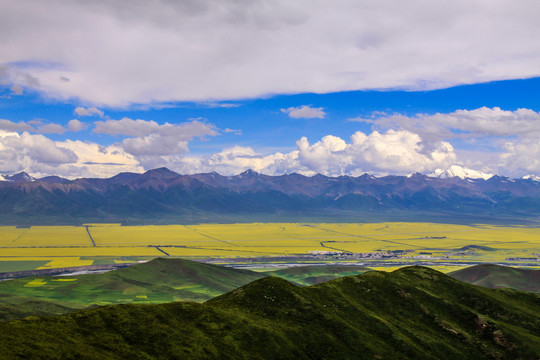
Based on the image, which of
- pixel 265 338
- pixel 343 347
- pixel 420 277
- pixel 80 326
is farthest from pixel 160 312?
pixel 420 277

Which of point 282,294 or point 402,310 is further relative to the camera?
point 402,310

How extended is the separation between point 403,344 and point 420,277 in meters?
48.0

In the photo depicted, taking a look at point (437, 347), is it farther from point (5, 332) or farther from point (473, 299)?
point (5, 332)

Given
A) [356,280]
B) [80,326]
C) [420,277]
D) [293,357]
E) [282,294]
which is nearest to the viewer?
[80,326]

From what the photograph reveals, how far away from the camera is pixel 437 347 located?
9394 centimetres

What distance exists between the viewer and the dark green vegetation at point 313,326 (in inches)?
2625

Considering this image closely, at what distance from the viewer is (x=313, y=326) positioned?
90.1m

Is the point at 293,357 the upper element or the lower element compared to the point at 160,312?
lower

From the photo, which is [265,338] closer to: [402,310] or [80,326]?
[80,326]

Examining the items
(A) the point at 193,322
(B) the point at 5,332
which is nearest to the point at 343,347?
(A) the point at 193,322

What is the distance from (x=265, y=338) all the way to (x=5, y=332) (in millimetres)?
42248

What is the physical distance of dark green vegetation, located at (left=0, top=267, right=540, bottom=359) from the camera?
6669cm

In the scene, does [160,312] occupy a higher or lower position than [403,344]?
higher

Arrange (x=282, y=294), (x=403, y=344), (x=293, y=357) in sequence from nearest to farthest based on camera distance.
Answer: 1. (x=293, y=357)
2. (x=403, y=344)
3. (x=282, y=294)
